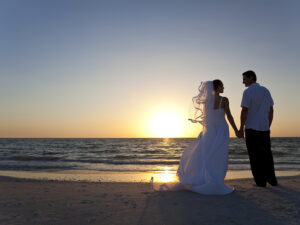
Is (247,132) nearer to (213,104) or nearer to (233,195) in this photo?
(213,104)

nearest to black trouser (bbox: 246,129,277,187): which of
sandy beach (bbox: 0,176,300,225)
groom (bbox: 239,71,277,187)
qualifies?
groom (bbox: 239,71,277,187)

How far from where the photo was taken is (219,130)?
205 inches

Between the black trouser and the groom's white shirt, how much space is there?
0.14 meters

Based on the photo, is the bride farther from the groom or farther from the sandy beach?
the groom

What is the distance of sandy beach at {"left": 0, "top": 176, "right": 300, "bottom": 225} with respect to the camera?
3.45m

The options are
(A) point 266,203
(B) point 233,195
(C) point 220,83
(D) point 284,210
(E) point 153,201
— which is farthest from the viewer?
(C) point 220,83

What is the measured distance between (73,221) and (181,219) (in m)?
1.41

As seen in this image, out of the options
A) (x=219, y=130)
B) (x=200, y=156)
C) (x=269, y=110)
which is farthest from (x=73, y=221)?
(x=269, y=110)

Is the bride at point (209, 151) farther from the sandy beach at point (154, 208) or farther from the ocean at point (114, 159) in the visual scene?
the ocean at point (114, 159)

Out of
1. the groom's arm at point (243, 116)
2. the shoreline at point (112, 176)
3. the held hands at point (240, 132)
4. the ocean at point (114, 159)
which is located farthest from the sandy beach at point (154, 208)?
the ocean at point (114, 159)

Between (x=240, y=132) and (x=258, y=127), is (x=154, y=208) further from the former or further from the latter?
(x=258, y=127)

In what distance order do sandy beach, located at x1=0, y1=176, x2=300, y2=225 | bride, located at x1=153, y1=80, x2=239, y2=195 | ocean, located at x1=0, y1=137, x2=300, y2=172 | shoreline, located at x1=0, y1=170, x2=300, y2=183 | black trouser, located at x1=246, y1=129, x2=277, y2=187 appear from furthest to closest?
ocean, located at x1=0, y1=137, x2=300, y2=172, shoreline, located at x1=0, y1=170, x2=300, y2=183, black trouser, located at x1=246, y1=129, x2=277, y2=187, bride, located at x1=153, y1=80, x2=239, y2=195, sandy beach, located at x1=0, y1=176, x2=300, y2=225

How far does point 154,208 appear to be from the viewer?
404 cm

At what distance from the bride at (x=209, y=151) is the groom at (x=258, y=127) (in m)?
0.35
